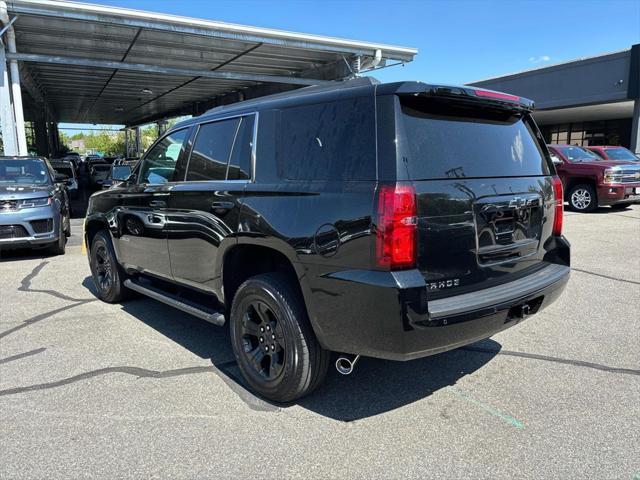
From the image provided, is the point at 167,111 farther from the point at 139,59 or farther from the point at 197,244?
the point at 197,244

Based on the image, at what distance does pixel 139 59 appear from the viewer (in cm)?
1736

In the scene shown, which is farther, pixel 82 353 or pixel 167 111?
pixel 167 111

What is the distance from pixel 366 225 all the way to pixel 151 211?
2654 mm

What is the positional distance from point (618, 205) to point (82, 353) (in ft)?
49.7

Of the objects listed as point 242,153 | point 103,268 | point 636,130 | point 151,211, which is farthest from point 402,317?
point 636,130

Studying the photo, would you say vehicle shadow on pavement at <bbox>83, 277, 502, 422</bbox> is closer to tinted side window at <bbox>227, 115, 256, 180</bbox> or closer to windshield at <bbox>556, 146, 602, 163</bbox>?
tinted side window at <bbox>227, 115, 256, 180</bbox>

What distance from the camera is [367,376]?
12.4 ft

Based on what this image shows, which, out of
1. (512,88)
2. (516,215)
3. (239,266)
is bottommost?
(239,266)

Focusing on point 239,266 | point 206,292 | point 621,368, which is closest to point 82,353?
point 206,292

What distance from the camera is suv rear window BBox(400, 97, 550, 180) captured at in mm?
2838

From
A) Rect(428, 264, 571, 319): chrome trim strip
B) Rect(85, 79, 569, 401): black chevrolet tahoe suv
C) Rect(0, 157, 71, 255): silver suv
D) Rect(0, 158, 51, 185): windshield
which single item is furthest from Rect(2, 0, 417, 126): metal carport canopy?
Rect(428, 264, 571, 319): chrome trim strip

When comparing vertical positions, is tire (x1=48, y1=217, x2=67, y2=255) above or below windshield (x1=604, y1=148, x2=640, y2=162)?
below

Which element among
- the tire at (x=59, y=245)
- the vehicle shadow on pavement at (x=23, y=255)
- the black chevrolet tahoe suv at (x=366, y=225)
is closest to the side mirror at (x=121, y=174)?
the tire at (x=59, y=245)

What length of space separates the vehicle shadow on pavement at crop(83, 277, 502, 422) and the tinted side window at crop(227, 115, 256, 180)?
154cm
